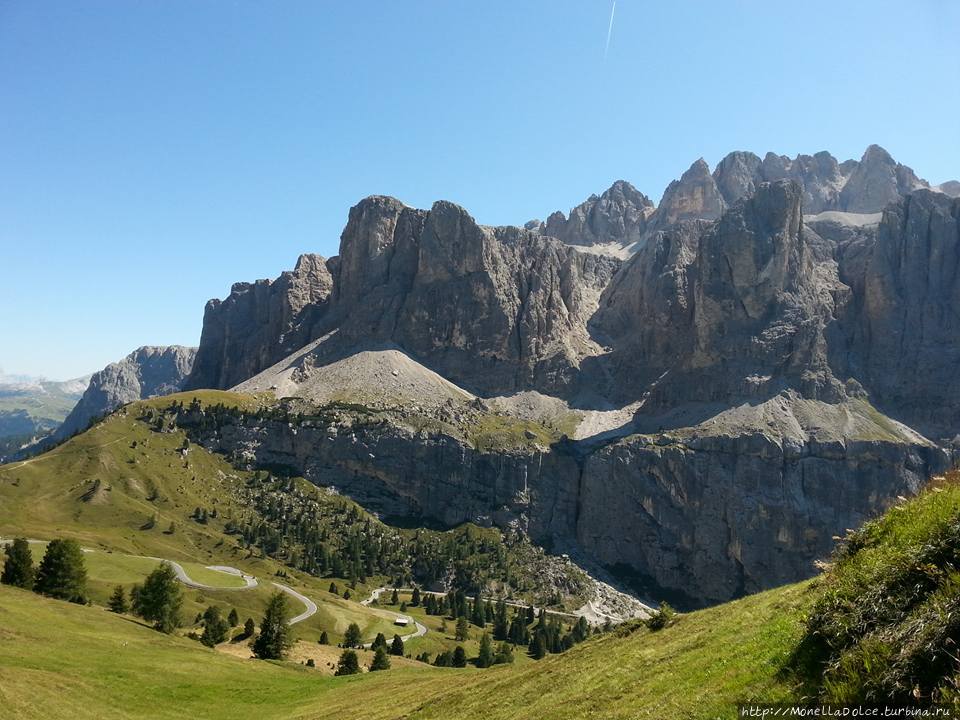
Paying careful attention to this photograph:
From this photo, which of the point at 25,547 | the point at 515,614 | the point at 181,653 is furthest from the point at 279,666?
the point at 515,614

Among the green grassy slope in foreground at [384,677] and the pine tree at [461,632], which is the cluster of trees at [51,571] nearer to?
the green grassy slope in foreground at [384,677]

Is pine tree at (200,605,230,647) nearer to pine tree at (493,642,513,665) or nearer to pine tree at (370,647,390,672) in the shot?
pine tree at (370,647,390,672)

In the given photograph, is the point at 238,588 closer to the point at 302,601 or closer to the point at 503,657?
the point at 302,601

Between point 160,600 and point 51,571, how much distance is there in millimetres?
13317

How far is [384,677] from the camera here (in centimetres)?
5800

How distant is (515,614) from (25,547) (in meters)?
145

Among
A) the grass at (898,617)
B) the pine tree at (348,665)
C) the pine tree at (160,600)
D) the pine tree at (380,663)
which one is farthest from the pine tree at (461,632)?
the grass at (898,617)

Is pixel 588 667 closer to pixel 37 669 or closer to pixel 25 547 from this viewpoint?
pixel 37 669

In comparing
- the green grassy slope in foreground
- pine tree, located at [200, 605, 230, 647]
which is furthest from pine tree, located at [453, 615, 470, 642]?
the green grassy slope in foreground

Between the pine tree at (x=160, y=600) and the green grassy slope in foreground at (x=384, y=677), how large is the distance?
14.6 m

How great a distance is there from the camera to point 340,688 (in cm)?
5362

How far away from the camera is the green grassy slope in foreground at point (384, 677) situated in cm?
1816

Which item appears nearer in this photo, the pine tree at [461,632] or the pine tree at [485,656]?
the pine tree at [485,656]

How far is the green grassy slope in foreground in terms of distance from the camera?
1816 cm
